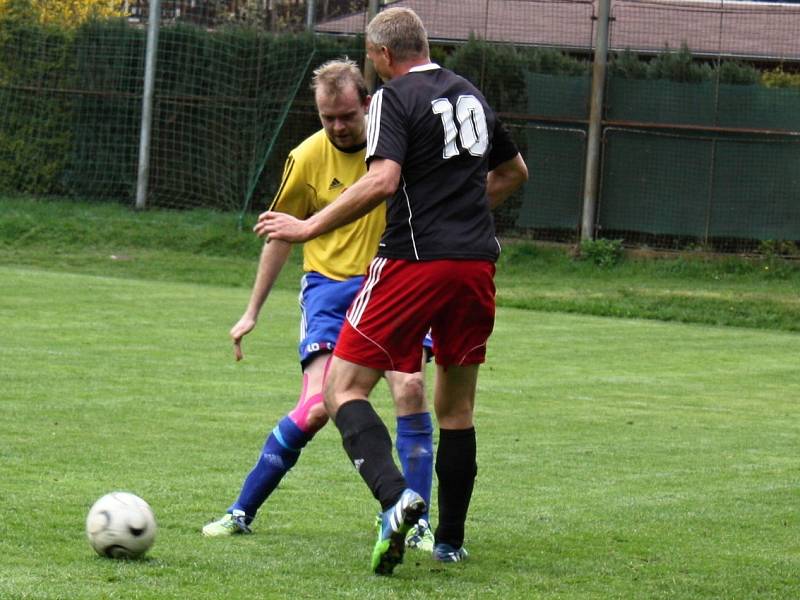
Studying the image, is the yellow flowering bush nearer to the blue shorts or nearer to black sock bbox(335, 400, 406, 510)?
the blue shorts

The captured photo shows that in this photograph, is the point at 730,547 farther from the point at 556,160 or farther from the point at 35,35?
the point at 35,35

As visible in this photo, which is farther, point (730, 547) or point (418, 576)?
point (730, 547)

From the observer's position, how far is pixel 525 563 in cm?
563

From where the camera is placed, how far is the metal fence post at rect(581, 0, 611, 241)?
21531 millimetres

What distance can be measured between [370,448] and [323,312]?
1129 millimetres

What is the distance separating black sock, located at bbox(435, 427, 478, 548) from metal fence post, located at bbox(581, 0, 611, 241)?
16221mm

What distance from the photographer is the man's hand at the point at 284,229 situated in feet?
→ 17.2

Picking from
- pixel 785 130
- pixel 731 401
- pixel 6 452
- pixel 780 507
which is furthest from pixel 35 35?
pixel 780 507

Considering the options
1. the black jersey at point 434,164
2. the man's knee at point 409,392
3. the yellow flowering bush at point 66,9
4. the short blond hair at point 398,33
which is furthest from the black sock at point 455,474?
the yellow flowering bush at point 66,9

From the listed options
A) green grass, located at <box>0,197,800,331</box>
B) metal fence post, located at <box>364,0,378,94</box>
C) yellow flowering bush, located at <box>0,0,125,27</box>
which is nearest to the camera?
green grass, located at <box>0,197,800,331</box>

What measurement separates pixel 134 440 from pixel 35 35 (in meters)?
17.8

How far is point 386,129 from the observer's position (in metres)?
5.25

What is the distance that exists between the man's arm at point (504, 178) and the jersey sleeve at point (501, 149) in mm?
18

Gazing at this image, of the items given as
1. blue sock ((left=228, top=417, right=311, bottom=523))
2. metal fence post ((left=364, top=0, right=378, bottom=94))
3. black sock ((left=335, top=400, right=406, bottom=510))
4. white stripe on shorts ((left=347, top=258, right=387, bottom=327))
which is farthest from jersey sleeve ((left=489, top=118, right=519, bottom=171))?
metal fence post ((left=364, top=0, right=378, bottom=94))
